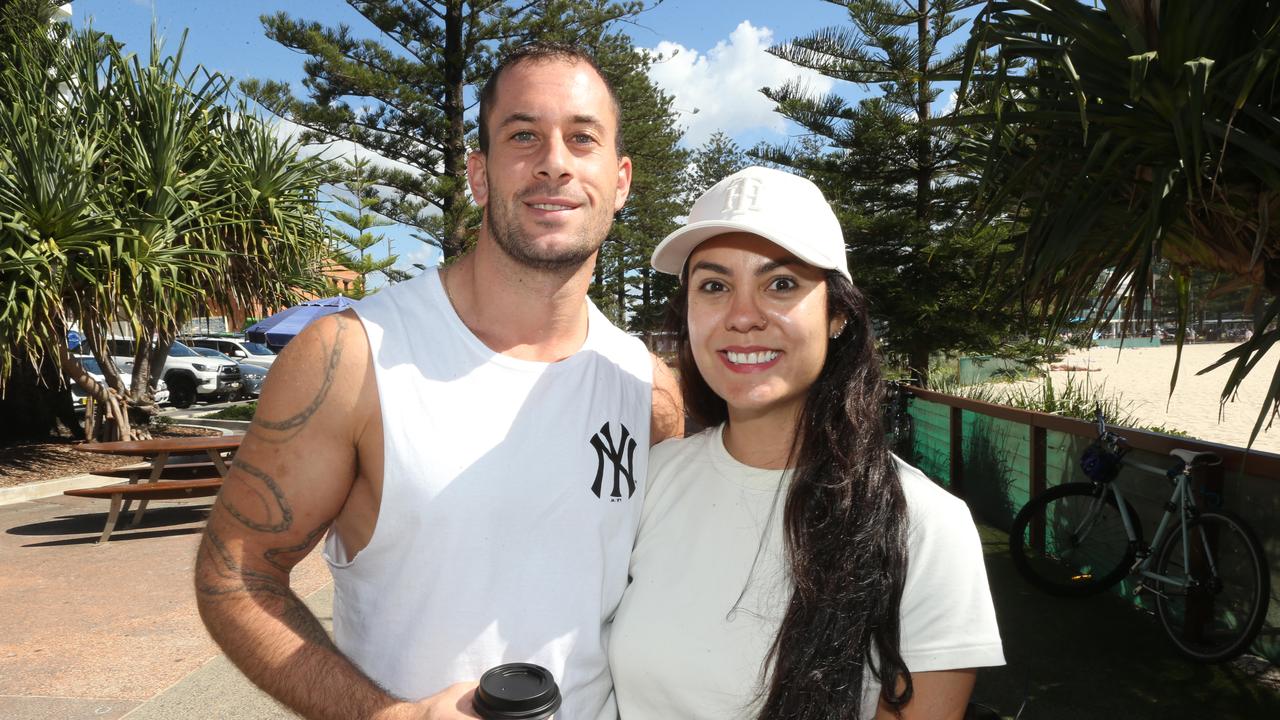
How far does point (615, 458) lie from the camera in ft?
6.31

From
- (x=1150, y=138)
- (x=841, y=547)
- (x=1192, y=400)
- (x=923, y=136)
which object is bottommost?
(x=1192, y=400)

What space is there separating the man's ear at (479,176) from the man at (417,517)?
33cm

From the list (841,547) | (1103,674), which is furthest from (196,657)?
(1103,674)

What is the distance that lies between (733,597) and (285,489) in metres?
0.92

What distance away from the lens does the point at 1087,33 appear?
160 inches

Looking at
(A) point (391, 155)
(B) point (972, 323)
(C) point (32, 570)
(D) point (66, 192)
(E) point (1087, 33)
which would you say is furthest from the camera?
(A) point (391, 155)

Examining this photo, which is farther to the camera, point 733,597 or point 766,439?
point 766,439

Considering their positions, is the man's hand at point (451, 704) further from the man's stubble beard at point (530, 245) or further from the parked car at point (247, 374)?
the parked car at point (247, 374)

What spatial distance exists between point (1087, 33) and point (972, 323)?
10215mm

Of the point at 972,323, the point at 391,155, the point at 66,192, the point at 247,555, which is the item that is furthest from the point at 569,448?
the point at 391,155

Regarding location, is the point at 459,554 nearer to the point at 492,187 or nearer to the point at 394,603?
the point at 394,603

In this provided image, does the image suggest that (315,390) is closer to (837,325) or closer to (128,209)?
(837,325)

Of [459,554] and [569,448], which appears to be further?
[569,448]

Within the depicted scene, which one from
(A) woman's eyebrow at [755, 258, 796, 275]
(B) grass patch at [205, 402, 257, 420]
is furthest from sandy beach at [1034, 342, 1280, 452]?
(B) grass patch at [205, 402, 257, 420]
